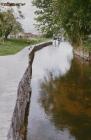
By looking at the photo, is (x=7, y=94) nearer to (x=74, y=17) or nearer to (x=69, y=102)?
(x=69, y=102)

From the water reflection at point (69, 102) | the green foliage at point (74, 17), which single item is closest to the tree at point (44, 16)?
the green foliage at point (74, 17)

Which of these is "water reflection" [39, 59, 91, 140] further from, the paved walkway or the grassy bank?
the grassy bank

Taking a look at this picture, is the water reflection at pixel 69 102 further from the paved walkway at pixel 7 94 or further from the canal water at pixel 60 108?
the paved walkway at pixel 7 94

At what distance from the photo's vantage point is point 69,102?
20312mm

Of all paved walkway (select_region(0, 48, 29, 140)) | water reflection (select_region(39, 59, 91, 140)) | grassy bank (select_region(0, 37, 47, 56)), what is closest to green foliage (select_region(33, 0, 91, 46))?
grassy bank (select_region(0, 37, 47, 56))

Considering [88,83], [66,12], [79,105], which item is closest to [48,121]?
[79,105]

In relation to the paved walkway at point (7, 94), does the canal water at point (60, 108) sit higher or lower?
lower

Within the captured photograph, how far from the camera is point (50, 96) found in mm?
21891

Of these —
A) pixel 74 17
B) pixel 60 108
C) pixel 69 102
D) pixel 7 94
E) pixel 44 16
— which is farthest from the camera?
pixel 44 16

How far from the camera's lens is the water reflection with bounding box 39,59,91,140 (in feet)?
51.9

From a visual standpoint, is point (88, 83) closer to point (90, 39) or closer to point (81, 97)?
point (81, 97)

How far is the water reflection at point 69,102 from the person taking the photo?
15828 mm

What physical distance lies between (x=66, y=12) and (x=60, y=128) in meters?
31.0

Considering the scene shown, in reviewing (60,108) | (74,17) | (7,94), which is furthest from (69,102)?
(74,17)
